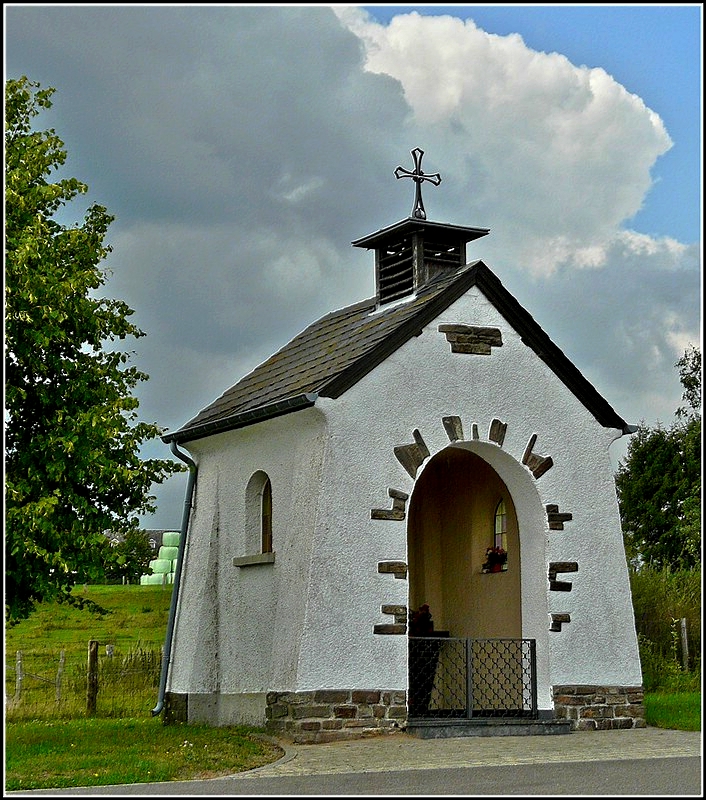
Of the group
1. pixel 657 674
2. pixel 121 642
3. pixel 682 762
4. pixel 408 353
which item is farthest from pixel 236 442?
pixel 121 642

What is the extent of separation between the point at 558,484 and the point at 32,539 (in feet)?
23.6

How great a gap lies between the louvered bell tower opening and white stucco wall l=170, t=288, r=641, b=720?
1.69 metres

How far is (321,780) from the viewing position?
1247 centimetres

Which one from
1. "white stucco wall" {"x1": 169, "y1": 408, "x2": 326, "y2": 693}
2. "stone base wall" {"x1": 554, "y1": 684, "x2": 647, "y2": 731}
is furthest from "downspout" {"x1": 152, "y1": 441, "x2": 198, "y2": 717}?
"stone base wall" {"x1": 554, "y1": 684, "x2": 647, "y2": 731}

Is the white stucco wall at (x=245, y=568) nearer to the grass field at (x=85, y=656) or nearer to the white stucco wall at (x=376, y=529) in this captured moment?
Answer: the white stucco wall at (x=376, y=529)

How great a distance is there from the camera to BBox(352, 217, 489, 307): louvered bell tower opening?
62.1ft

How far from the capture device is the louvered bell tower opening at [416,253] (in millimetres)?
18938

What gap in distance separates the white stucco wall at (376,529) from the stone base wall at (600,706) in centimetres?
14

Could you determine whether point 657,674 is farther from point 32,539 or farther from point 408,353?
point 32,539

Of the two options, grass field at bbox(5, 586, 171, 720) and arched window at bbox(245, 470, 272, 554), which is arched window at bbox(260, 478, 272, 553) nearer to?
arched window at bbox(245, 470, 272, 554)

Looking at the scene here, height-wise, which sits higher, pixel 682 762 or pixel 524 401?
pixel 524 401

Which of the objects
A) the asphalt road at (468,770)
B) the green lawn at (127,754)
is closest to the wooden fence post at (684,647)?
the asphalt road at (468,770)

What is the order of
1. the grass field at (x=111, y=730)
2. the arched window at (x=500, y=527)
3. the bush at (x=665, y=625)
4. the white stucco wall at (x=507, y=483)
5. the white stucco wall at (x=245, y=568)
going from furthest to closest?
the bush at (x=665, y=625), the arched window at (x=500, y=527), the white stucco wall at (x=245, y=568), the white stucco wall at (x=507, y=483), the grass field at (x=111, y=730)

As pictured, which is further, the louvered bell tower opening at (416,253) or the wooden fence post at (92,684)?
the wooden fence post at (92,684)
